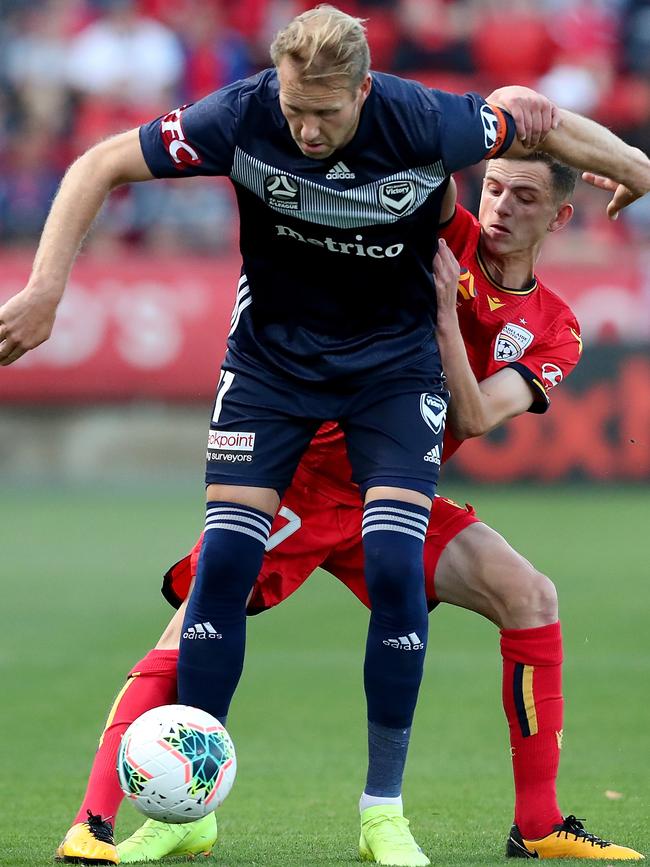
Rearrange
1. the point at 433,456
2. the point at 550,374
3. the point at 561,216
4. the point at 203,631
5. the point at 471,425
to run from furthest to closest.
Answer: the point at 561,216 < the point at 550,374 < the point at 471,425 < the point at 433,456 < the point at 203,631

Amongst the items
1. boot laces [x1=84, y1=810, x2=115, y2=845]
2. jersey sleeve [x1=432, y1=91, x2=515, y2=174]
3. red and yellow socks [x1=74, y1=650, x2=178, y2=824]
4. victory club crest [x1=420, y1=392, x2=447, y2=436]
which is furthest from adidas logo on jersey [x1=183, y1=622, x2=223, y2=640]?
jersey sleeve [x1=432, y1=91, x2=515, y2=174]

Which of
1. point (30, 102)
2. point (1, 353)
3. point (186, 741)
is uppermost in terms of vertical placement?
point (30, 102)

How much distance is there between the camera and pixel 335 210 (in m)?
4.02

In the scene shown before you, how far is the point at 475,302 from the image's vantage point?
466 centimetres

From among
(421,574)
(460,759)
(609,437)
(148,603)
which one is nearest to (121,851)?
(421,574)

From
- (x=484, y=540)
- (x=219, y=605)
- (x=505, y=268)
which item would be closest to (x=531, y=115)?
(x=505, y=268)

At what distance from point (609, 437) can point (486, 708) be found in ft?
24.3

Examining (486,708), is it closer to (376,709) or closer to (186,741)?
(376,709)

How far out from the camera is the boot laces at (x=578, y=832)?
407 centimetres

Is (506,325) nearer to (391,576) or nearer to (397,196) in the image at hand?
(397,196)

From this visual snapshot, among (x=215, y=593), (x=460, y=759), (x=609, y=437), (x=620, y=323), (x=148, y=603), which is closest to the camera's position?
(x=215, y=593)

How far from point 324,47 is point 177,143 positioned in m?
0.48

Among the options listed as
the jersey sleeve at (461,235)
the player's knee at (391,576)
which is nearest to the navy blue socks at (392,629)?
the player's knee at (391,576)

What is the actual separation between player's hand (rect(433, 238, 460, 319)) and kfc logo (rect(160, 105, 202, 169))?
2.61 feet
